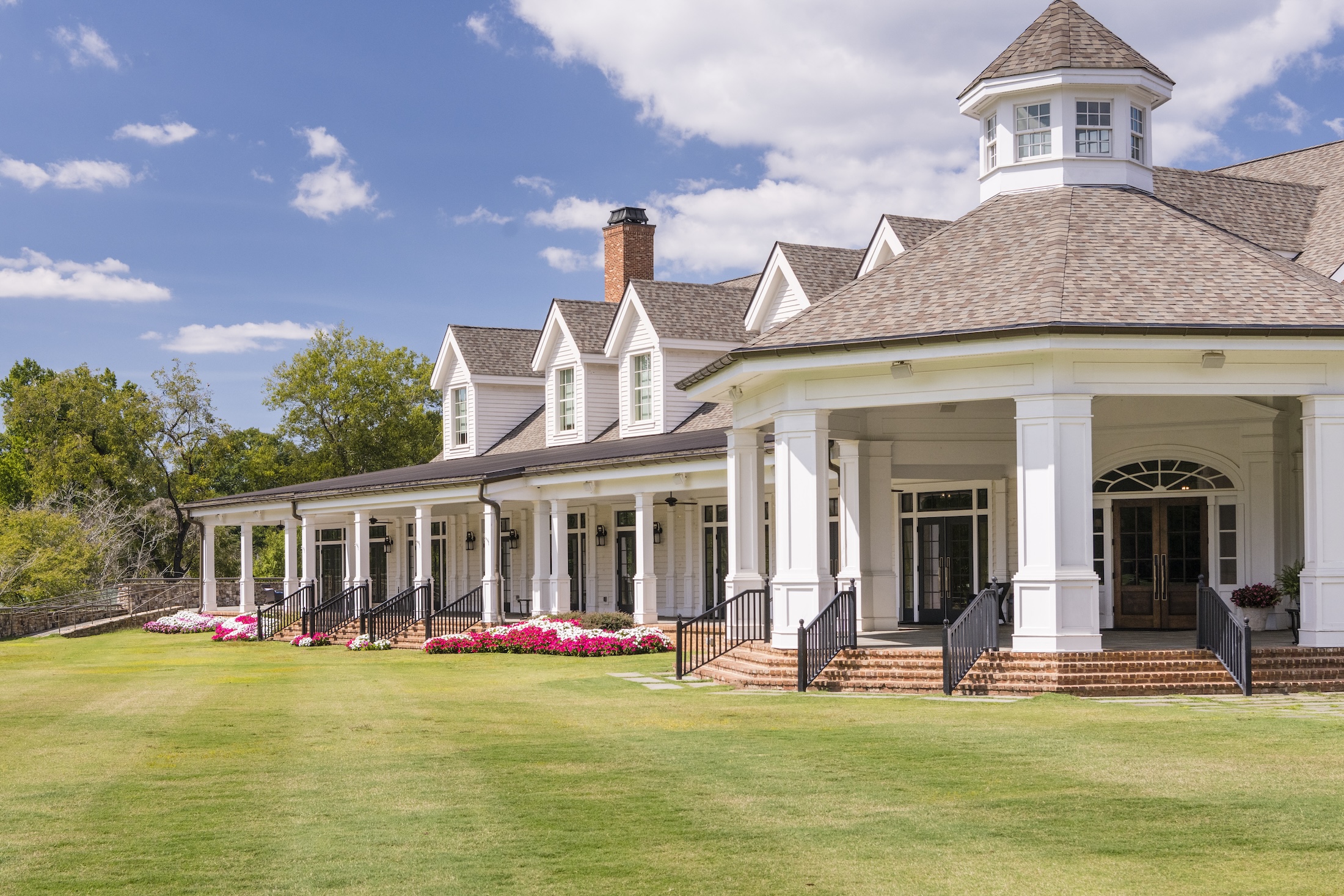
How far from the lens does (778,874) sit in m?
7.22

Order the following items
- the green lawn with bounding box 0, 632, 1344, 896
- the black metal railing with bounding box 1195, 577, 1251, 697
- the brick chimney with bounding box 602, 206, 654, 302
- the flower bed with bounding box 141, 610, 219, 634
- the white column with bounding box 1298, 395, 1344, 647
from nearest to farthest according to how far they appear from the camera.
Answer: the green lawn with bounding box 0, 632, 1344, 896, the black metal railing with bounding box 1195, 577, 1251, 697, the white column with bounding box 1298, 395, 1344, 647, the brick chimney with bounding box 602, 206, 654, 302, the flower bed with bounding box 141, 610, 219, 634

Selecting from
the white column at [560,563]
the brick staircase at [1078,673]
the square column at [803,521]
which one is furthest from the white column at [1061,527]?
the white column at [560,563]

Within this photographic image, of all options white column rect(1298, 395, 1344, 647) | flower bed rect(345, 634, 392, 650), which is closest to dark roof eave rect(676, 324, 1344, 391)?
white column rect(1298, 395, 1344, 647)

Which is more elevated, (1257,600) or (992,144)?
(992,144)

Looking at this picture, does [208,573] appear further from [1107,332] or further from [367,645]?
[1107,332]

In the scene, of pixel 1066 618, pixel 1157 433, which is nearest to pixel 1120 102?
pixel 1157 433

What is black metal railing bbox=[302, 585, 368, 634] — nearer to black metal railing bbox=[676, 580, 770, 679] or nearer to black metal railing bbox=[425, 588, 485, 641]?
black metal railing bbox=[425, 588, 485, 641]

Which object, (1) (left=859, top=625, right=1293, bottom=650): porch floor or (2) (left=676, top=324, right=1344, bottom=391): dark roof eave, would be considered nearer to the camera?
(2) (left=676, top=324, right=1344, bottom=391): dark roof eave

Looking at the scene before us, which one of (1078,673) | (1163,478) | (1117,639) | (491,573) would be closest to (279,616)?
(491,573)

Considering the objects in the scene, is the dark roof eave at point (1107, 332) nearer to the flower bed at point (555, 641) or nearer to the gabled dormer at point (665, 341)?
the flower bed at point (555, 641)

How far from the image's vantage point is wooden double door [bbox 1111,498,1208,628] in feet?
71.7

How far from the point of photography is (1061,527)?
52.5ft

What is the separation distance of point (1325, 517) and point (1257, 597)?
4.34 meters

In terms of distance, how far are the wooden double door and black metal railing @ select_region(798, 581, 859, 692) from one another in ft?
23.2
